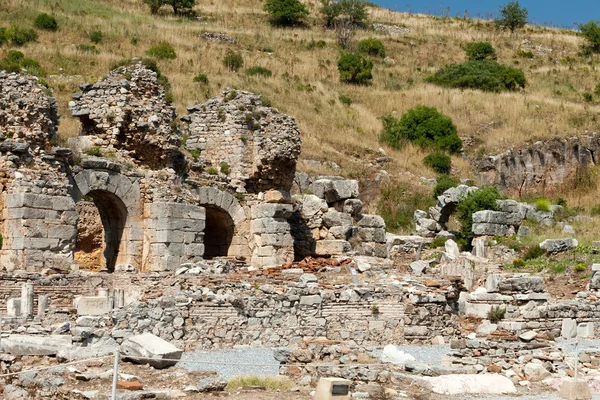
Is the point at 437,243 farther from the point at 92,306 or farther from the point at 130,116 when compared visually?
the point at 92,306

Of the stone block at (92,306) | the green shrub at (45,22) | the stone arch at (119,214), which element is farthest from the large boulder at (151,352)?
the green shrub at (45,22)

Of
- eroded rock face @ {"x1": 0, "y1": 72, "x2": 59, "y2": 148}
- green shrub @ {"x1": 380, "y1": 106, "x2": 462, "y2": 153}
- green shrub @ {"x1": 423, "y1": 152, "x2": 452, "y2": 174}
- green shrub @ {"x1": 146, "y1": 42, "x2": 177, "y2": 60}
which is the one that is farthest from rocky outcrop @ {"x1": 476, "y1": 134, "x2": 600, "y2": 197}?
eroded rock face @ {"x1": 0, "y1": 72, "x2": 59, "y2": 148}

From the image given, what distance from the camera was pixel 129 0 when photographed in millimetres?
62969

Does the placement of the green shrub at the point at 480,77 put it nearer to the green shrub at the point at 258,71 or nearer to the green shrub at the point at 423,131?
the green shrub at the point at 423,131

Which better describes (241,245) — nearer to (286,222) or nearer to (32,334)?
(286,222)

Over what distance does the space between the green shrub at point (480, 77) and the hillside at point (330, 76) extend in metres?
1.02

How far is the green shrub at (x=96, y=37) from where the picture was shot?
46250mm

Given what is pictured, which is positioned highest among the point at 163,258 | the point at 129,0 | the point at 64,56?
the point at 129,0

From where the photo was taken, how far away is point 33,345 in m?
10.8

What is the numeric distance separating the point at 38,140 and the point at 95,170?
5.03ft

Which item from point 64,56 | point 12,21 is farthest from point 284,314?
point 12,21

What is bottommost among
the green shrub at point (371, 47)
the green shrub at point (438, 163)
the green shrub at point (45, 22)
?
the green shrub at point (438, 163)

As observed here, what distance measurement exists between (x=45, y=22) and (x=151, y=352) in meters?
39.7

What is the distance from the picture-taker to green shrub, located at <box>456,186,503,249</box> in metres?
30.9
